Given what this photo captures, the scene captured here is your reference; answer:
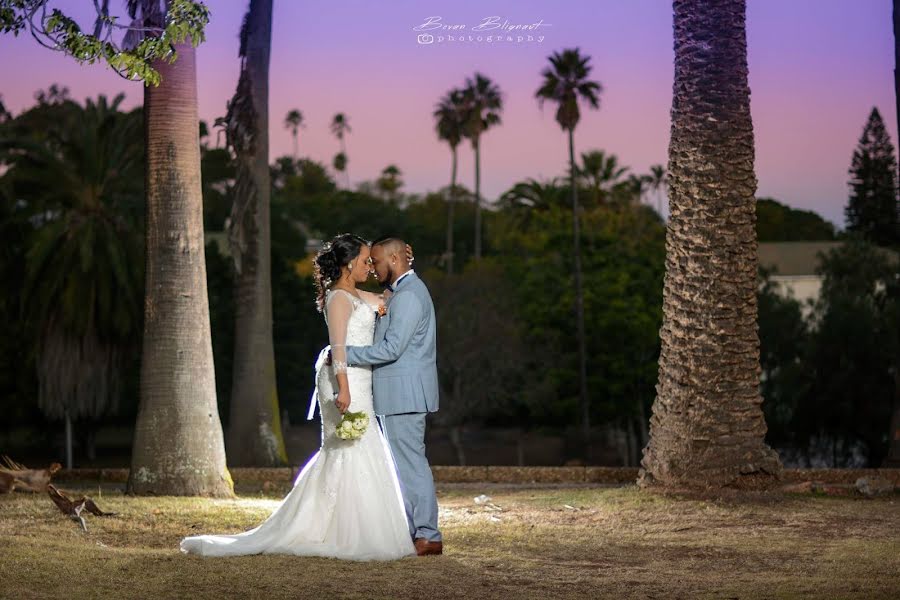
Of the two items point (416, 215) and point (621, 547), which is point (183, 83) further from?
point (416, 215)

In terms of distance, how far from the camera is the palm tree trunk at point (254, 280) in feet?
61.4

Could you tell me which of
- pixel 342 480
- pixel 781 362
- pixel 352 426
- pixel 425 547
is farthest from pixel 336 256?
pixel 781 362

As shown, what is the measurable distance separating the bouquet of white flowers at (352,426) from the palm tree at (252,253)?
994 centimetres

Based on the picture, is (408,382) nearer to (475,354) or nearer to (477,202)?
(475,354)

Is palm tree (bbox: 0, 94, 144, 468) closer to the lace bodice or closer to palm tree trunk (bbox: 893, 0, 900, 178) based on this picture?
palm tree trunk (bbox: 893, 0, 900, 178)

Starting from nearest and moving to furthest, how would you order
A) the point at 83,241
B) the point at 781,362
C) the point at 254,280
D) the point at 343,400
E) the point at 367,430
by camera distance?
the point at 343,400
the point at 367,430
the point at 254,280
the point at 83,241
the point at 781,362

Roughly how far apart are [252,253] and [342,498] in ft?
34.3

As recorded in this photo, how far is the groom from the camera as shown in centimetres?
884

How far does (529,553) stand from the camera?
30.5 ft

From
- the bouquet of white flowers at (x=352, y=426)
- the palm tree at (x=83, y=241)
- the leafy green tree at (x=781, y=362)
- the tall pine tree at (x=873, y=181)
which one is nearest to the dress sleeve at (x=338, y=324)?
the bouquet of white flowers at (x=352, y=426)

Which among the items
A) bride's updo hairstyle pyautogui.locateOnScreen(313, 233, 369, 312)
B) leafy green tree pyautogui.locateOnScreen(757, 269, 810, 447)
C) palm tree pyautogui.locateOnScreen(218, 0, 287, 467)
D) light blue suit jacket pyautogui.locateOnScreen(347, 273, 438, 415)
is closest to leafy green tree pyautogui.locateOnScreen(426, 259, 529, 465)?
leafy green tree pyautogui.locateOnScreen(757, 269, 810, 447)

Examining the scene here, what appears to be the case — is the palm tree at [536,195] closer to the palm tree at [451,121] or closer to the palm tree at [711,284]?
the palm tree at [451,121]

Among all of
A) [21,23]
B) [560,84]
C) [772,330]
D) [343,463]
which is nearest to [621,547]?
[343,463]

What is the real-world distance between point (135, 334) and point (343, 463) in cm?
2293
